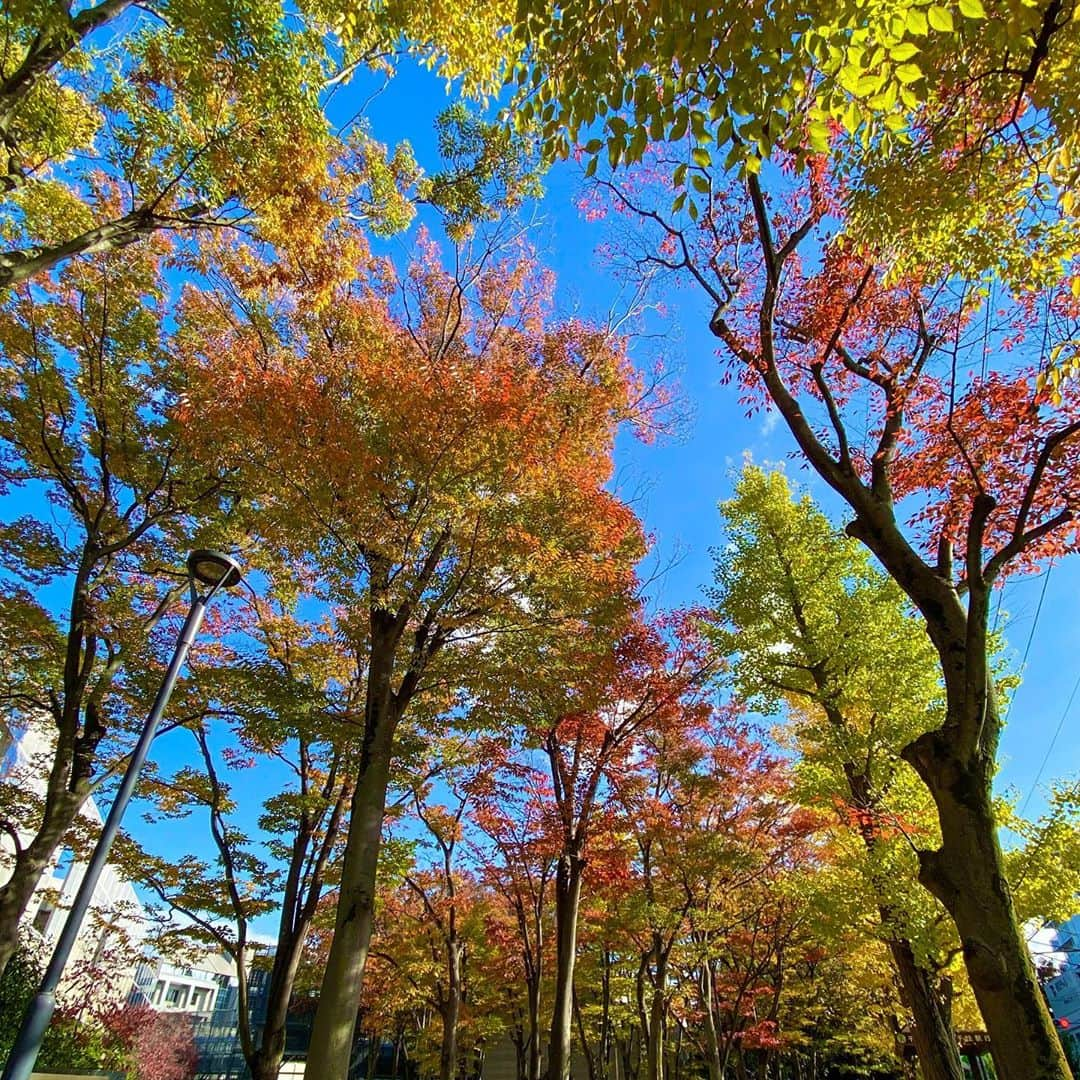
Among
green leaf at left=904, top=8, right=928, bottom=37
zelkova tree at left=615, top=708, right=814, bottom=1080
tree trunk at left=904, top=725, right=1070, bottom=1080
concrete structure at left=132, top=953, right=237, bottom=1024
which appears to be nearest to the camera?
green leaf at left=904, top=8, right=928, bottom=37

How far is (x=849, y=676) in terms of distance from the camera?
977cm

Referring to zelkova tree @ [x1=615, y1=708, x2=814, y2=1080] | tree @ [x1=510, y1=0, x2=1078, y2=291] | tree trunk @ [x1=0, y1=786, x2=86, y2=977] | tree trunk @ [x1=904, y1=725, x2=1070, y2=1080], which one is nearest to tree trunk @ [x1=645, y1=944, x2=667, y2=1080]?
zelkova tree @ [x1=615, y1=708, x2=814, y2=1080]

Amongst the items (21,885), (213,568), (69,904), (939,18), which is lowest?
(21,885)

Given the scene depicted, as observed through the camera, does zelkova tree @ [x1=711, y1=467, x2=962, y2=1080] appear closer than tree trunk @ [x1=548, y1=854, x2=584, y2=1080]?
Yes

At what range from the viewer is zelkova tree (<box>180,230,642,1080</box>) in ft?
21.3

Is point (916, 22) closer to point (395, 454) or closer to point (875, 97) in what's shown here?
point (875, 97)

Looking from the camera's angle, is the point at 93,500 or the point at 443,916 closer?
the point at 93,500

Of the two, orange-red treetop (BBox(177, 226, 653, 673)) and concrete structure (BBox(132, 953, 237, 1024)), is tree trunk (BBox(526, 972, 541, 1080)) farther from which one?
concrete structure (BBox(132, 953, 237, 1024))

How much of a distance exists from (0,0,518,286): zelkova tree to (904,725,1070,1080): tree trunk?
6621 millimetres

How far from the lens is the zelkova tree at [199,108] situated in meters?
4.53

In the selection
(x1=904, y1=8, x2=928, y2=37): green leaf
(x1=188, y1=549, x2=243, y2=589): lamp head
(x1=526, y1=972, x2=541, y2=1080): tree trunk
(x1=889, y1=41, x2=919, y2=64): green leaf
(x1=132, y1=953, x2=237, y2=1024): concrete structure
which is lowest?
(x1=526, y1=972, x2=541, y2=1080): tree trunk

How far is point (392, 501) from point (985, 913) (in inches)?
232

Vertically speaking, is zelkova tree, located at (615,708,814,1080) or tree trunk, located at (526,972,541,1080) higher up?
zelkova tree, located at (615,708,814,1080)

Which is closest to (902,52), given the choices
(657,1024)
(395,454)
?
(395,454)
